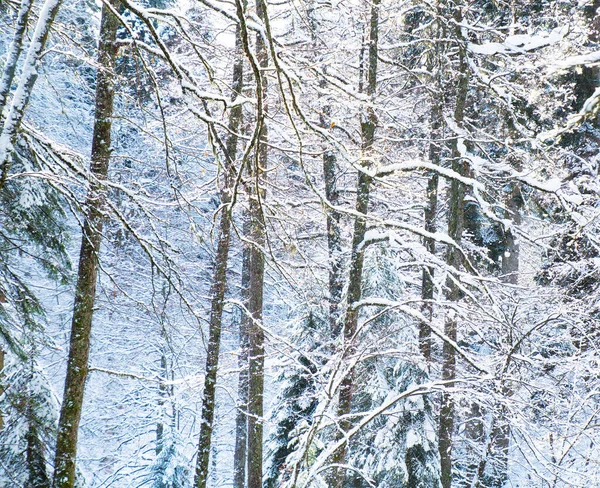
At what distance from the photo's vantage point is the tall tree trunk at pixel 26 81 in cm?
307

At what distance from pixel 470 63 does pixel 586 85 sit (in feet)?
14.6

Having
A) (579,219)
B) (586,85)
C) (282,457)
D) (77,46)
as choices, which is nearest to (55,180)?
(77,46)

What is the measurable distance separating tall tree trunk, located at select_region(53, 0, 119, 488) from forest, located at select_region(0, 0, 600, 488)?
0.09ft

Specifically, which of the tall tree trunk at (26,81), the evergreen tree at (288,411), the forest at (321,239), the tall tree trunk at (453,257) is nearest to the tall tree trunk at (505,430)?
the forest at (321,239)

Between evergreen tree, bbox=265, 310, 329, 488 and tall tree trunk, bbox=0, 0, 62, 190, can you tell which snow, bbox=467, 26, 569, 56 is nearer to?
evergreen tree, bbox=265, 310, 329, 488

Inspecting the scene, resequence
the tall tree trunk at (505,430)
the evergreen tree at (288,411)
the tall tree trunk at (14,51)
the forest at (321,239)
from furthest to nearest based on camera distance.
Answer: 1. the evergreen tree at (288,411)
2. the tall tree trunk at (505,430)
3. the forest at (321,239)
4. the tall tree trunk at (14,51)

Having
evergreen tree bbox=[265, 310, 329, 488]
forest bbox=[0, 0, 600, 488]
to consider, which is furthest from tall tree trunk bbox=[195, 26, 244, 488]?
evergreen tree bbox=[265, 310, 329, 488]

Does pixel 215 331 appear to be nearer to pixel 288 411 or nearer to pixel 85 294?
pixel 85 294

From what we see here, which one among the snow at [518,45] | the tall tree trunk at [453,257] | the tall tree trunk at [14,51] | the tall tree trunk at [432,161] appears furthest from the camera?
the tall tree trunk at [432,161]

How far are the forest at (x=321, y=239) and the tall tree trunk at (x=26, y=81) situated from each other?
12mm

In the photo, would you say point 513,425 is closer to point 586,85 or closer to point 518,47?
point 518,47

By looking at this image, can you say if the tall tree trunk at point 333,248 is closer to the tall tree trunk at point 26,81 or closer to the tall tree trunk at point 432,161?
the tall tree trunk at point 432,161

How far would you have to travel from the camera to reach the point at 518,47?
8.71 metres

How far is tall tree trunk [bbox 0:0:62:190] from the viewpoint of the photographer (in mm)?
3068
